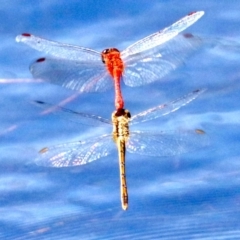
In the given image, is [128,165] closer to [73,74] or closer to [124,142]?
[124,142]

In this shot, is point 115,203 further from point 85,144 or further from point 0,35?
point 0,35

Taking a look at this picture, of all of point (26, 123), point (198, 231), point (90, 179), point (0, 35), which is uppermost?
point (0, 35)

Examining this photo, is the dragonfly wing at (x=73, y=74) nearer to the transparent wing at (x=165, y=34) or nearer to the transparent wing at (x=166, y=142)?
the transparent wing at (x=165, y=34)

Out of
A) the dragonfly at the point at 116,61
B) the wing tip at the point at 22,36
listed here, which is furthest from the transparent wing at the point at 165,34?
the wing tip at the point at 22,36

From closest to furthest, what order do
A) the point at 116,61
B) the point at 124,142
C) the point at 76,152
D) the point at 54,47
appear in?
the point at 76,152 < the point at 124,142 < the point at 54,47 < the point at 116,61

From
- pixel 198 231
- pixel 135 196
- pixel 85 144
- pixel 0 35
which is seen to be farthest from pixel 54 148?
pixel 0 35

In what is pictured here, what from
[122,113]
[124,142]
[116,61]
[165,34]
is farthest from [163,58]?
[124,142]

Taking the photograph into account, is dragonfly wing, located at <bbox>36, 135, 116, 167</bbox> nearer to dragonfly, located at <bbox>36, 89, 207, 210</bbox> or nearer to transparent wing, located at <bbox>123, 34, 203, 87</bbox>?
dragonfly, located at <bbox>36, 89, 207, 210</bbox>
